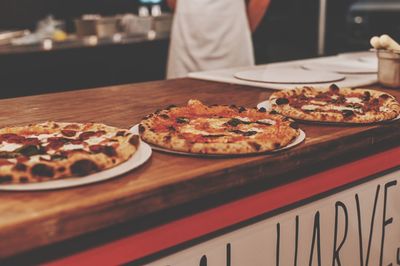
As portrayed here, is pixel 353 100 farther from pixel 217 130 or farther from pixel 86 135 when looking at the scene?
pixel 86 135

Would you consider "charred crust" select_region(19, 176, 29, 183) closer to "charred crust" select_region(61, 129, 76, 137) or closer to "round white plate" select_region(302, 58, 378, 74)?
"charred crust" select_region(61, 129, 76, 137)

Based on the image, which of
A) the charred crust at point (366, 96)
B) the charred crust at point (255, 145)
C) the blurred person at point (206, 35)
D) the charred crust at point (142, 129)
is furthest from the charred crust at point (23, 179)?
the blurred person at point (206, 35)

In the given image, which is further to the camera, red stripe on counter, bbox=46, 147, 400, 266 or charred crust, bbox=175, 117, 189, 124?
charred crust, bbox=175, 117, 189, 124

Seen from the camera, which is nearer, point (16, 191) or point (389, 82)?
point (16, 191)

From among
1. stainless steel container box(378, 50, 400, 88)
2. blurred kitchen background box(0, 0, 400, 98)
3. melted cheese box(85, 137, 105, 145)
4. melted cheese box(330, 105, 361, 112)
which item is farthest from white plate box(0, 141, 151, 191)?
blurred kitchen background box(0, 0, 400, 98)

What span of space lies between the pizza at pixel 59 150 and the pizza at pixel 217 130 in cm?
10

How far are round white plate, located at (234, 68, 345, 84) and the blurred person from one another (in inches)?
36.7

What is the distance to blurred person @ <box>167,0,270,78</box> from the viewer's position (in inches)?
133

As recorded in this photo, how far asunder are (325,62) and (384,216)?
1.27 metres

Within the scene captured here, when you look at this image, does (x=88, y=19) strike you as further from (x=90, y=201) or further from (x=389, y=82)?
(x=90, y=201)

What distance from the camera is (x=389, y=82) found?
2.15 metres

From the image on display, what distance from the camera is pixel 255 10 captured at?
12.0 ft

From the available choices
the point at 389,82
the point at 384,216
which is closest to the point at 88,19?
the point at 389,82

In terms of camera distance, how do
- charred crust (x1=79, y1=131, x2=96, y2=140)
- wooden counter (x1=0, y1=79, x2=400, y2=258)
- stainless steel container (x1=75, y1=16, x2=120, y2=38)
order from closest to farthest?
1. wooden counter (x1=0, y1=79, x2=400, y2=258)
2. charred crust (x1=79, y1=131, x2=96, y2=140)
3. stainless steel container (x1=75, y1=16, x2=120, y2=38)
